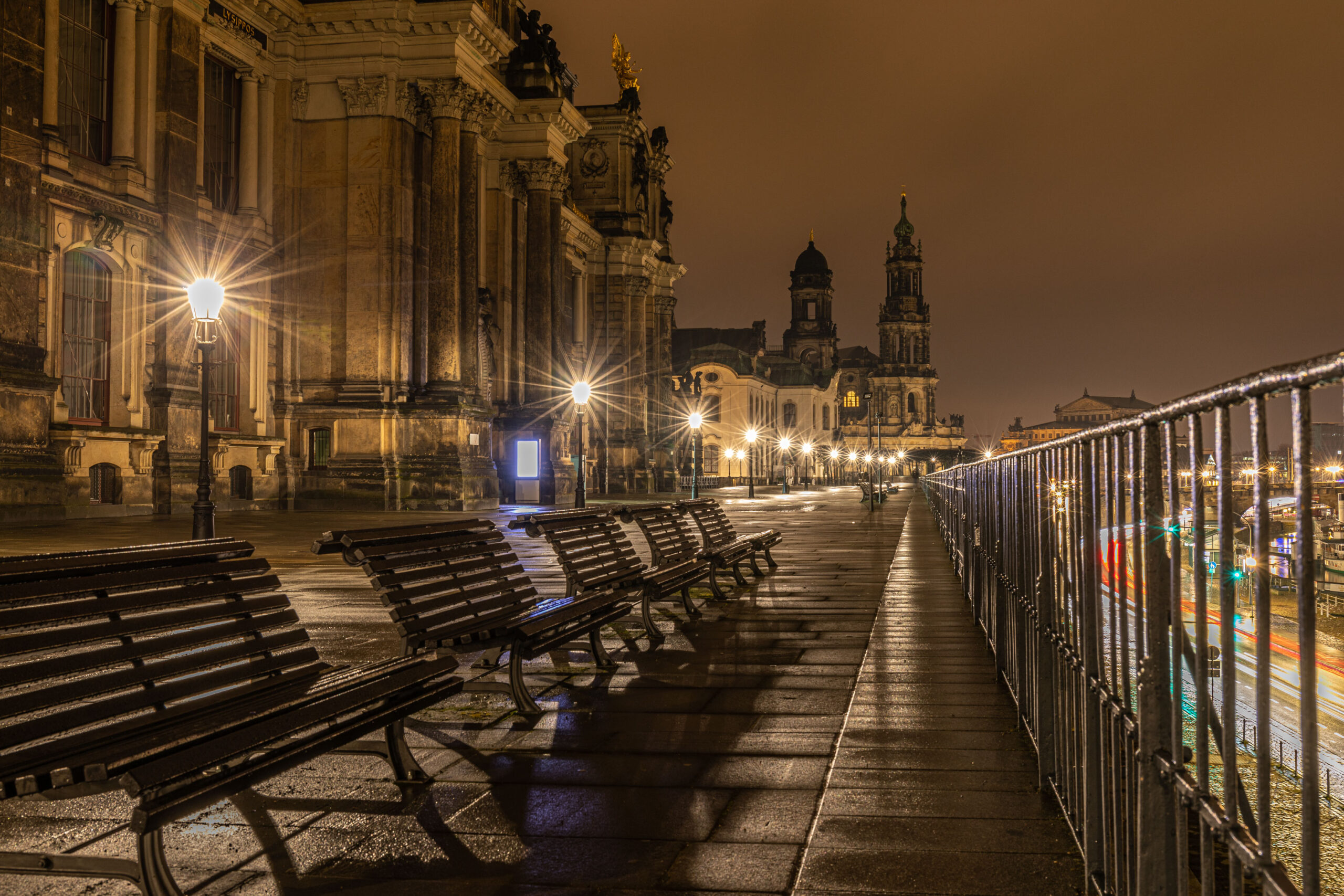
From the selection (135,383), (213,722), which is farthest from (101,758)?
(135,383)

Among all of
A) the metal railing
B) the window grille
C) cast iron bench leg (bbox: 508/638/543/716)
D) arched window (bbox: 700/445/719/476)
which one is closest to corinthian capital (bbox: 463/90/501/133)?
the window grille

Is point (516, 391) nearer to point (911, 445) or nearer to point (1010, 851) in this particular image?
point (1010, 851)

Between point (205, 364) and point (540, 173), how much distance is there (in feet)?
97.7

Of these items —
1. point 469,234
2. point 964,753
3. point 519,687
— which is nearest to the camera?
point 964,753

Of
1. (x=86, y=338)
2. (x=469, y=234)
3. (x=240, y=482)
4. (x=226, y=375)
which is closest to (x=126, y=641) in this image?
(x=86, y=338)

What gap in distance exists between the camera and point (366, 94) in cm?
3186

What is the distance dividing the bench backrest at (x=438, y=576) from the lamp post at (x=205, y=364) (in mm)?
7544

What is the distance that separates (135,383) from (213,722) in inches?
1022

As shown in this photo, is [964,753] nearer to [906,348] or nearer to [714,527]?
[714,527]

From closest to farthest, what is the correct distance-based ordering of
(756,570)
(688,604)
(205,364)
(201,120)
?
(688,604), (756,570), (205,364), (201,120)

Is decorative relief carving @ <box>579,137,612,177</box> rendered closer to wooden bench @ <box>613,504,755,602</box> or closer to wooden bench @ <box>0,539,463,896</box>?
wooden bench @ <box>613,504,755,602</box>

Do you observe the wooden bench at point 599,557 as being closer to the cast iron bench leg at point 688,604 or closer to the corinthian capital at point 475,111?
the cast iron bench leg at point 688,604

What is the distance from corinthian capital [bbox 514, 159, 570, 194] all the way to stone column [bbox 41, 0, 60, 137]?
1912 centimetres

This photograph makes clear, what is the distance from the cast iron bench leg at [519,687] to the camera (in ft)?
18.5
